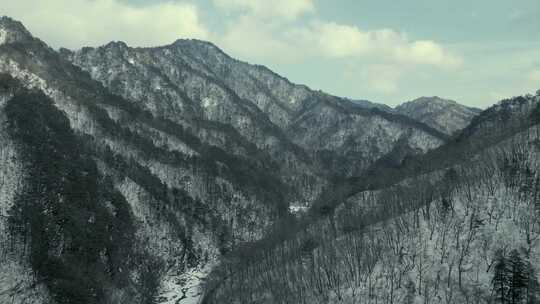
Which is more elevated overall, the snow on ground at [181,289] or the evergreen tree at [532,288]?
the evergreen tree at [532,288]

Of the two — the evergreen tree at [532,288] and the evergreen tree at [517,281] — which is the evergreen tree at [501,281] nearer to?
the evergreen tree at [517,281]

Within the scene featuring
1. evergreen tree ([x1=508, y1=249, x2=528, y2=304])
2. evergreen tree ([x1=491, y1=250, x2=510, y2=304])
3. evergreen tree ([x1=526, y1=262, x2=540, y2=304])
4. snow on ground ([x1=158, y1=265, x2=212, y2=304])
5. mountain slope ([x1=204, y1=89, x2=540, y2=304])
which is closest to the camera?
evergreen tree ([x1=508, y1=249, x2=528, y2=304])

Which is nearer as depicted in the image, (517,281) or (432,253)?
(517,281)

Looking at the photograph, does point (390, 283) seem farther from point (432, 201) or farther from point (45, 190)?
point (45, 190)

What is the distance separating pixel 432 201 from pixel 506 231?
1259 inches

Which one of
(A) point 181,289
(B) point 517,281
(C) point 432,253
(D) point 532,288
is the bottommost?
(A) point 181,289

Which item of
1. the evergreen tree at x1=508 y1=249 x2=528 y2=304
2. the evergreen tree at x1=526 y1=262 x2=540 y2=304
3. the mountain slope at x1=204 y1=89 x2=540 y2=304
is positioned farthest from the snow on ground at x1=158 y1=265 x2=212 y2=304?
the evergreen tree at x1=526 y1=262 x2=540 y2=304

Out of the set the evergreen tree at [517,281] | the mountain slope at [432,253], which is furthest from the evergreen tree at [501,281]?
the evergreen tree at [517,281]

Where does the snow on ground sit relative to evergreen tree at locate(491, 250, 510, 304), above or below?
below

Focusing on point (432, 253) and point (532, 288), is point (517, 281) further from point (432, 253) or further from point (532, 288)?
point (432, 253)

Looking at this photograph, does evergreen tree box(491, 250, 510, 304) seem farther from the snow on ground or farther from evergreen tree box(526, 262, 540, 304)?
the snow on ground

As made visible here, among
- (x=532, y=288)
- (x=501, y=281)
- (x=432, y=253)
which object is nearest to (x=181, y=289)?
(x=432, y=253)

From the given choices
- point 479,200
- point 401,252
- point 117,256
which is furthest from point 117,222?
point 479,200

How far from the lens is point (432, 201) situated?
13975 centimetres
